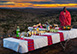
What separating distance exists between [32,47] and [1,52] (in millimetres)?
2591

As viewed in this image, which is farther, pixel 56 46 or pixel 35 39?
pixel 56 46

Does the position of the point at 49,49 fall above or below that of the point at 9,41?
below

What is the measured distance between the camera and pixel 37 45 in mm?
3914

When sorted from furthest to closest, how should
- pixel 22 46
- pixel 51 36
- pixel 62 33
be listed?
pixel 62 33, pixel 51 36, pixel 22 46

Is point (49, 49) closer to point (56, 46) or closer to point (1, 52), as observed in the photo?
point (56, 46)

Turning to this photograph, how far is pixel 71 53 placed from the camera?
559 cm

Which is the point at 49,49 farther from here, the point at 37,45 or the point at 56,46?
the point at 37,45

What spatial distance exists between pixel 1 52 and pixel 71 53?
2901mm

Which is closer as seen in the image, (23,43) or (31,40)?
(23,43)

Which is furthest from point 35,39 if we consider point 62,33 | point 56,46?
point 56,46

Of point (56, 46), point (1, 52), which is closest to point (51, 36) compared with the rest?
point (56, 46)

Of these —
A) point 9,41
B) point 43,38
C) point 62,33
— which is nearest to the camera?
point 9,41

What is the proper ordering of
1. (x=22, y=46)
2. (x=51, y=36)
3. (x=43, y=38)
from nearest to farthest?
(x=22, y=46) → (x=43, y=38) → (x=51, y=36)

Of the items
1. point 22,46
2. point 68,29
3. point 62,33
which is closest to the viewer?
point 22,46
